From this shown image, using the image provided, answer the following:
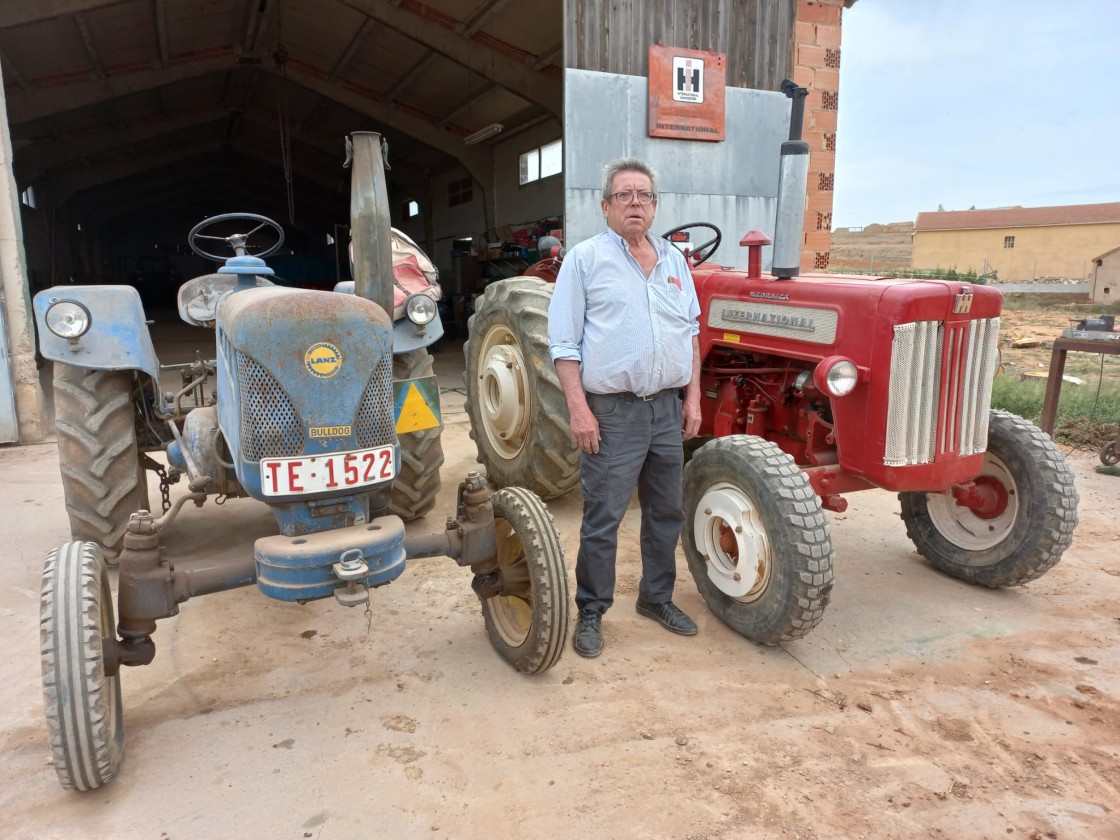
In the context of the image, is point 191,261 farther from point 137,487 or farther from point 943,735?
point 943,735

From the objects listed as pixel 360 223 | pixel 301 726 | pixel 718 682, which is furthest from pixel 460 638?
pixel 360 223

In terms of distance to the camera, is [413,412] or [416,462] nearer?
[413,412]

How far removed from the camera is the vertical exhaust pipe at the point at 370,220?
7.73 ft

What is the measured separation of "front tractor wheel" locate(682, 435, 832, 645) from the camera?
2.57m

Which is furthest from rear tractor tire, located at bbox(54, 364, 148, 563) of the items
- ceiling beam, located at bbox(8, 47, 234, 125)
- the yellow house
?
the yellow house

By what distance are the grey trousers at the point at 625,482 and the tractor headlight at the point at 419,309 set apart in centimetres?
110

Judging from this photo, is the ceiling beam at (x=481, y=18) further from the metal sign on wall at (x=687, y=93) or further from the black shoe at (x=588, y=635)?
the black shoe at (x=588, y=635)

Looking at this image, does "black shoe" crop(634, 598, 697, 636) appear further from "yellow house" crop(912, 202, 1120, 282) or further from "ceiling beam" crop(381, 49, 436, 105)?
"yellow house" crop(912, 202, 1120, 282)

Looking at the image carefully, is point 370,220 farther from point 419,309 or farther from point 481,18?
point 481,18

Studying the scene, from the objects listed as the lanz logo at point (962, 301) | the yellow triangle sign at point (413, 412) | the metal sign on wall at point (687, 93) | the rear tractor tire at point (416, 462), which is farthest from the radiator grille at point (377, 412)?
the metal sign on wall at point (687, 93)

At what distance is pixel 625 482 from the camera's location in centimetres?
271

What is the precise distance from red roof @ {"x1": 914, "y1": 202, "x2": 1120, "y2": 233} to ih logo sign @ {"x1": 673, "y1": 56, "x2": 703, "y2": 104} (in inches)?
1502

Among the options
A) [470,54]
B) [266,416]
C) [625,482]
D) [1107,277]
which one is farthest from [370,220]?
[1107,277]

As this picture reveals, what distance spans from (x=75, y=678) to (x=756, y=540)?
83.4 inches
